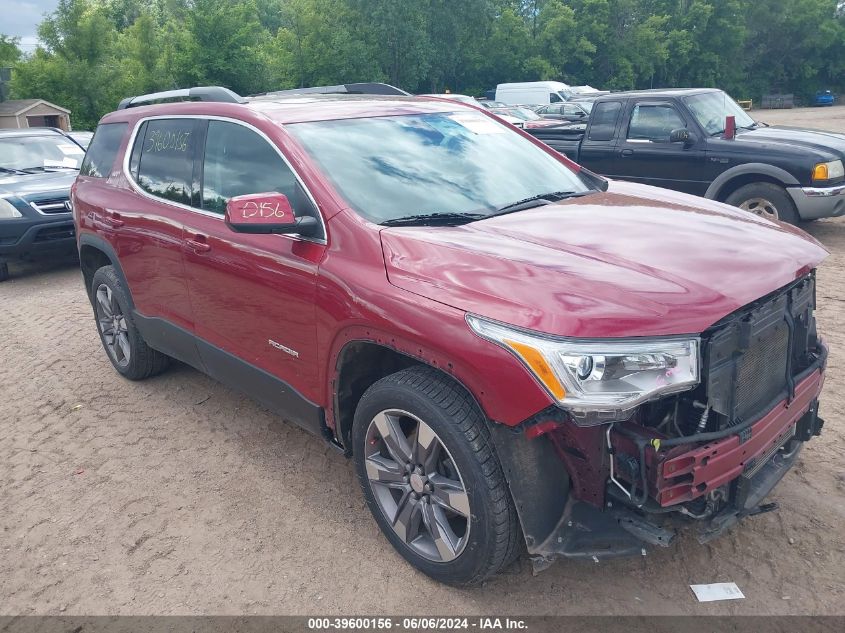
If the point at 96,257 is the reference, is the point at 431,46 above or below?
above

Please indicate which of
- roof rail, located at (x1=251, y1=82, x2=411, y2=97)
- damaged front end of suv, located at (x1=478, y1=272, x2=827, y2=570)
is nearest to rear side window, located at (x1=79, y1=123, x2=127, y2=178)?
roof rail, located at (x1=251, y1=82, x2=411, y2=97)

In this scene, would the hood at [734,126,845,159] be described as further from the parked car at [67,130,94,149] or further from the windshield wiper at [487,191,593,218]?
the parked car at [67,130,94,149]

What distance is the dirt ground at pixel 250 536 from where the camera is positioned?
2850 mm

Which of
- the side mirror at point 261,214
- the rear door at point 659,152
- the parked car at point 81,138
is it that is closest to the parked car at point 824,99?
the rear door at point 659,152

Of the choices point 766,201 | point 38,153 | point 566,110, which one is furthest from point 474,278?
point 566,110

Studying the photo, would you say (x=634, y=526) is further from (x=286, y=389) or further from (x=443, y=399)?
(x=286, y=389)

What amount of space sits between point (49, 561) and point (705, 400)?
2941 millimetres

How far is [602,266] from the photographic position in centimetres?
255

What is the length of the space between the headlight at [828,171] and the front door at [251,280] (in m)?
6.65

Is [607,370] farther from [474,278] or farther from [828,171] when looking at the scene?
[828,171]

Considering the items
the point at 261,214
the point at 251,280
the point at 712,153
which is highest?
the point at 261,214

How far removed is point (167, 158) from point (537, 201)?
7.46 feet

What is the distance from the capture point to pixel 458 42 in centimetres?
4972

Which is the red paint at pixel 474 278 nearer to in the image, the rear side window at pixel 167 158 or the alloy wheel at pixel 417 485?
the rear side window at pixel 167 158
